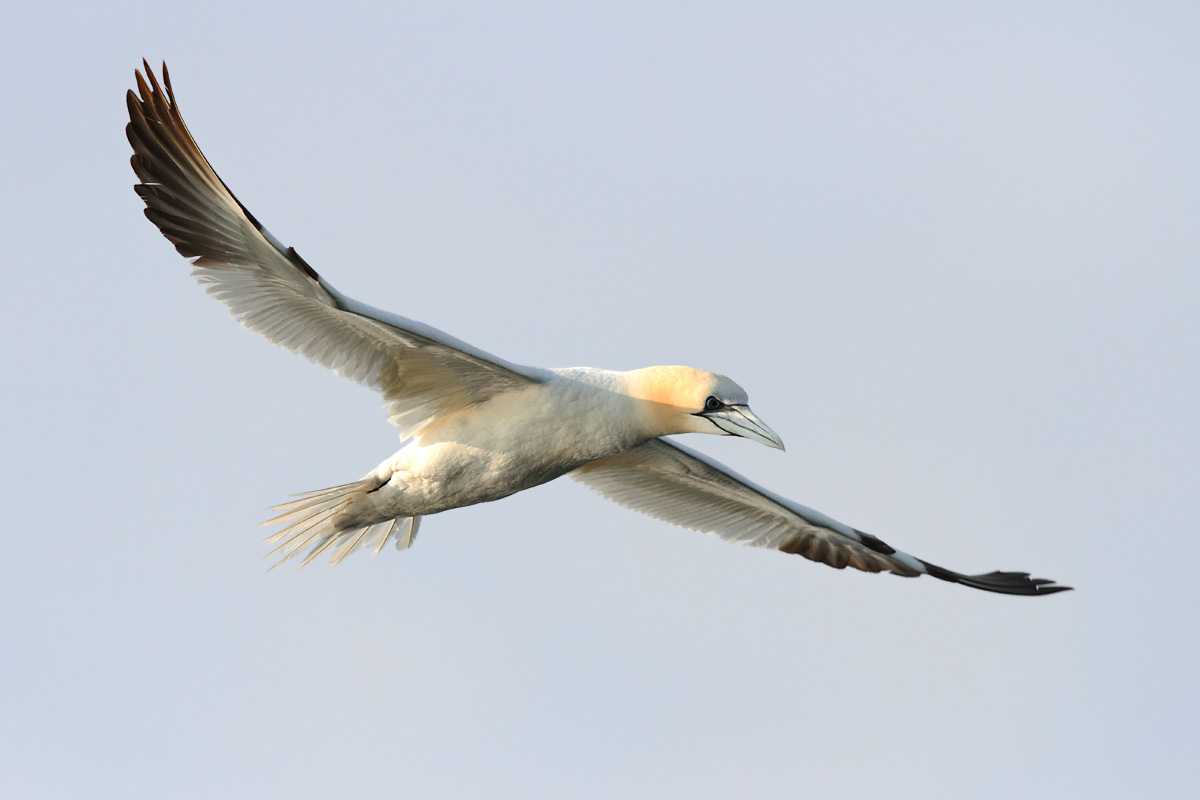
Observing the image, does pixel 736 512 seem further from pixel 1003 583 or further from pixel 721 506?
pixel 1003 583

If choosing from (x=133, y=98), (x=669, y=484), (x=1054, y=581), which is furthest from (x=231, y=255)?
(x=1054, y=581)

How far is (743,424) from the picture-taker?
32.3 feet

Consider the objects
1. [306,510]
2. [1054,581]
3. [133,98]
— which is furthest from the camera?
[1054,581]

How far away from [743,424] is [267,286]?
329 cm

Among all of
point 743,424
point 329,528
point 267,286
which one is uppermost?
point 743,424

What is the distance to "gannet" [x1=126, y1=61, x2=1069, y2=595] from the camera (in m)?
9.01

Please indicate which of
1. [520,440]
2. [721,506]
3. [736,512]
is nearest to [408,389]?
[520,440]

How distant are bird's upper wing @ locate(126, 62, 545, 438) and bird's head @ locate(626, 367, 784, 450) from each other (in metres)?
0.78

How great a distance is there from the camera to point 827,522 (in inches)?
475

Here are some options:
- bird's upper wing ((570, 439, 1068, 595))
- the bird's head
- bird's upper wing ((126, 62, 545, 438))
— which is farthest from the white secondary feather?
bird's upper wing ((126, 62, 545, 438))

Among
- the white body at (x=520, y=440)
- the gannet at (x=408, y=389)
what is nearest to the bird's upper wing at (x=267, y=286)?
the gannet at (x=408, y=389)

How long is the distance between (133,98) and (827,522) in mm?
6400

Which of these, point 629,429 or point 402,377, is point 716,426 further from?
point 402,377

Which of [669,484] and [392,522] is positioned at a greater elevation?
[669,484]
